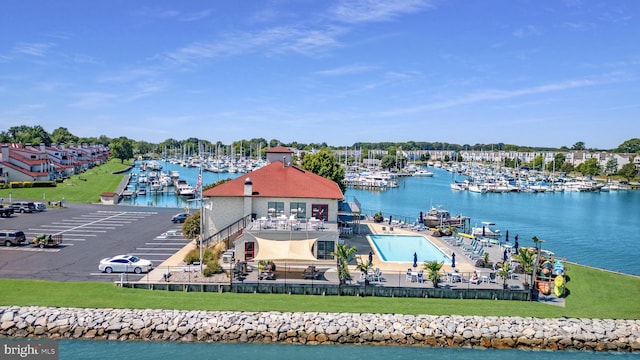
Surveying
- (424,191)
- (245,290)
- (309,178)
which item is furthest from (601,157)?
(245,290)

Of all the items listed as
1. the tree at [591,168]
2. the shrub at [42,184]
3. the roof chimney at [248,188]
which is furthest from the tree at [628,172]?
the shrub at [42,184]

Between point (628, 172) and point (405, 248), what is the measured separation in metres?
149

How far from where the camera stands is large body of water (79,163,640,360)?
2184 cm

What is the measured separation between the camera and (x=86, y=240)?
37.4 metres

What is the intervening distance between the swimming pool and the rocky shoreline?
960cm

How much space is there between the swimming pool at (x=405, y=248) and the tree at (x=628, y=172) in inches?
5637

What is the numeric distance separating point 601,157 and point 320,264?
7450 inches

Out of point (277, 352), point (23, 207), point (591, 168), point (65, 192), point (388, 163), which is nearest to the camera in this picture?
point (277, 352)

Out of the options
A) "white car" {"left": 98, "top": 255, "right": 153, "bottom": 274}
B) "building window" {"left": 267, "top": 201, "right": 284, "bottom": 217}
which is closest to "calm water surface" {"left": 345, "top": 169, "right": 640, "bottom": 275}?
"building window" {"left": 267, "top": 201, "right": 284, "bottom": 217}

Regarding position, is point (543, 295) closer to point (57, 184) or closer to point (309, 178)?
point (309, 178)

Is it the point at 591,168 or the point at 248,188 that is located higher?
the point at 591,168

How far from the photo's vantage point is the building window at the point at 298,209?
114ft

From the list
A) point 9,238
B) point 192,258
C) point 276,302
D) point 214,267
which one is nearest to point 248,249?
point 214,267

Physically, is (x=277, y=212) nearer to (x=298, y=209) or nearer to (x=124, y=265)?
(x=298, y=209)
